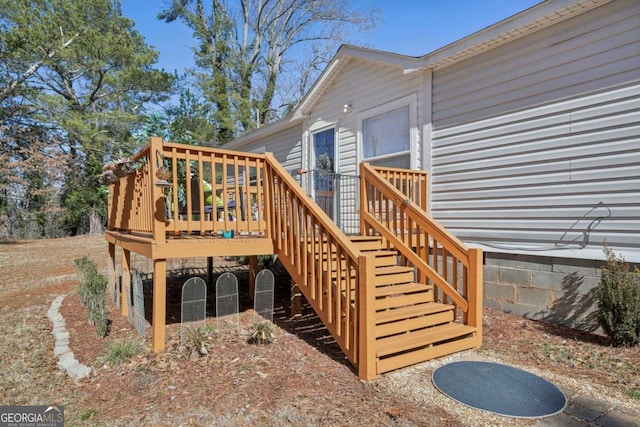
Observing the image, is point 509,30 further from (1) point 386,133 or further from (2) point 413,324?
(2) point 413,324

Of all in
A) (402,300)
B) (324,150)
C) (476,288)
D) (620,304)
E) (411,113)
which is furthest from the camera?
(324,150)

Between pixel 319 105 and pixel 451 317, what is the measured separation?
5.58 meters

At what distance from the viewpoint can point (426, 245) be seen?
15.2 feet

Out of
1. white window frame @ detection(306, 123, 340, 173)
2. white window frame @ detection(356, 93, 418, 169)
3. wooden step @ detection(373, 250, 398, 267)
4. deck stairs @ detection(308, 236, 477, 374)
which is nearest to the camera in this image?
deck stairs @ detection(308, 236, 477, 374)

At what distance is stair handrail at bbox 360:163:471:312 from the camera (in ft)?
12.8

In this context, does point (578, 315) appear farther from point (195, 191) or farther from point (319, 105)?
point (319, 105)

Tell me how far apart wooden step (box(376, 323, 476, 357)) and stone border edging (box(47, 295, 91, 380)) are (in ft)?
8.62

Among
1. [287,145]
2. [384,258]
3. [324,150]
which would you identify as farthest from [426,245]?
[287,145]

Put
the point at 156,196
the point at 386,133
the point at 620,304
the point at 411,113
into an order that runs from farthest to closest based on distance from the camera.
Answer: the point at 386,133 < the point at 411,113 < the point at 156,196 < the point at 620,304

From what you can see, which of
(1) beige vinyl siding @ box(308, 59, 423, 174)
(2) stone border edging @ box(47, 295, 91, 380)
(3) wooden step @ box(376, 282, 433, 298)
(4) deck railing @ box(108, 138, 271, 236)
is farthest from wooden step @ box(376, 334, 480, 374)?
(1) beige vinyl siding @ box(308, 59, 423, 174)

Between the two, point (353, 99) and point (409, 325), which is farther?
point (353, 99)

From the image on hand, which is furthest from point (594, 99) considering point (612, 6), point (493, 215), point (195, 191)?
point (195, 191)

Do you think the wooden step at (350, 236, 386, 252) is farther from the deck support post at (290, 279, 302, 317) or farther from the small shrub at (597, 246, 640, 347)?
the small shrub at (597, 246, 640, 347)

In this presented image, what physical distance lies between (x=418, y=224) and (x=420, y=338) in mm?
1538
